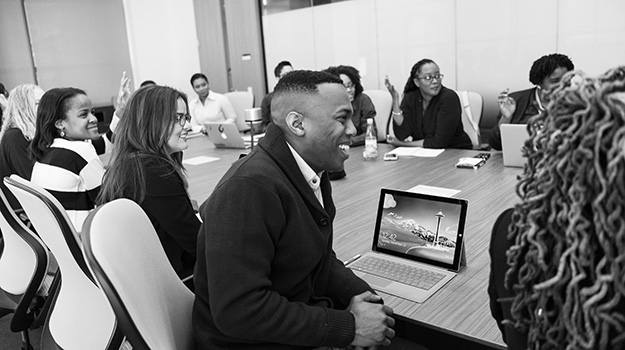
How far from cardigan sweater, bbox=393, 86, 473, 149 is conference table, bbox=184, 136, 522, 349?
0.57 ft

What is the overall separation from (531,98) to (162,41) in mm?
5417

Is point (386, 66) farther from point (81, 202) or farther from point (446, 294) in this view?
point (446, 294)

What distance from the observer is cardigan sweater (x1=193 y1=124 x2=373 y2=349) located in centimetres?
120

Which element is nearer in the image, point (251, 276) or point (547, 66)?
point (251, 276)

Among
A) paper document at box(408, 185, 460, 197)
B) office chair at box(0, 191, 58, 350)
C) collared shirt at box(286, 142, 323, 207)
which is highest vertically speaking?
collared shirt at box(286, 142, 323, 207)

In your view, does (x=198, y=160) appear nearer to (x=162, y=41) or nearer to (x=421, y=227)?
(x=421, y=227)

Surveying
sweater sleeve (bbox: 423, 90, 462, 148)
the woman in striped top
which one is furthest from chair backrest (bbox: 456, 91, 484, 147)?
the woman in striped top

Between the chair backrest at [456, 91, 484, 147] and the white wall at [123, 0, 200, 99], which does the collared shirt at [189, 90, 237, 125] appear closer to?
the white wall at [123, 0, 200, 99]

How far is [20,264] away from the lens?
87.7 inches

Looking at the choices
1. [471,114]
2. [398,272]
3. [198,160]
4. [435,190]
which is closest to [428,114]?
[471,114]

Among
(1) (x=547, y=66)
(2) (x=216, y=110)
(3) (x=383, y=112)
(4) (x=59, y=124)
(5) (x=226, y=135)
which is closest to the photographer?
(4) (x=59, y=124)

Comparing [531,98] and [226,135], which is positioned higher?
[531,98]

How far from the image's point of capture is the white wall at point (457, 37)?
4352 mm

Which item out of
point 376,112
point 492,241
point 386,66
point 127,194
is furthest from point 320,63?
point 492,241
